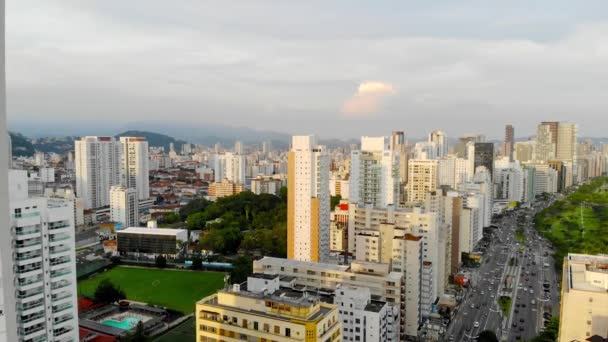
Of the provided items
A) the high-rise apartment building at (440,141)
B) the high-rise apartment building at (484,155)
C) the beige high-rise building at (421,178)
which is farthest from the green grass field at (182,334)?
the high-rise apartment building at (440,141)

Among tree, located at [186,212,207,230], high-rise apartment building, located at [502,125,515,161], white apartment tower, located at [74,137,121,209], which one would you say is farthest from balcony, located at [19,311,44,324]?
high-rise apartment building, located at [502,125,515,161]

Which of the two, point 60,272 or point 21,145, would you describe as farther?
point 21,145

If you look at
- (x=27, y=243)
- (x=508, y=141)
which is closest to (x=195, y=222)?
(x=27, y=243)

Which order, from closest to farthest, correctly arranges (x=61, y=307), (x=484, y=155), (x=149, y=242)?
1. (x=61, y=307)
2. (x=149, y=242)
3. (x=484, y=155)

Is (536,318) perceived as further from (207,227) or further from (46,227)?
(207,227)

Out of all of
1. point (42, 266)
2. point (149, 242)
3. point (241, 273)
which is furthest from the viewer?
point (149, 242)

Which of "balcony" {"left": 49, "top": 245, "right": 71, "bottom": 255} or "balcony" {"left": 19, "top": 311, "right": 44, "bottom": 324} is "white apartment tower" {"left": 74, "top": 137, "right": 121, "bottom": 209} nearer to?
"balcony" {"left": 49, "top": 245, "right": 71, "bottom": 255}

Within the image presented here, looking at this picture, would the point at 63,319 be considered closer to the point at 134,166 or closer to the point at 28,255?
the point at 28,255
